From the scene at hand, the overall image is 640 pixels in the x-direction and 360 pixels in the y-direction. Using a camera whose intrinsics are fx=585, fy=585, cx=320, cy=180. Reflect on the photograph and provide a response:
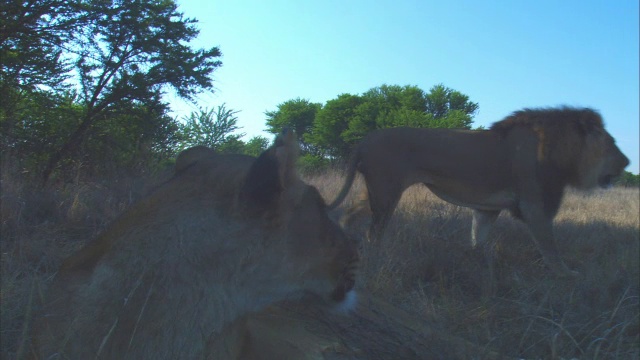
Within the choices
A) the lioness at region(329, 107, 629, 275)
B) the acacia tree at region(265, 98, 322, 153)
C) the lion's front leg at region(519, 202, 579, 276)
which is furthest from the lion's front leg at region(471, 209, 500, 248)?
→ the acacia tree at region(265, 98, 322, 153)

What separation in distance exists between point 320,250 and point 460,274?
140 inches

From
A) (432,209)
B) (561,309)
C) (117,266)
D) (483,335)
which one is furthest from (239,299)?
(432,209)

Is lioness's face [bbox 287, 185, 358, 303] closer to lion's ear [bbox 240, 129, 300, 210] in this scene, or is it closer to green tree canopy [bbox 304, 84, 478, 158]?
lion's ear [bbox 240, 129, 300, 210]

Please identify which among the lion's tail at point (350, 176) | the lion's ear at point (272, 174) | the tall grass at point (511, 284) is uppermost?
the lion's tail at point (350, 176)

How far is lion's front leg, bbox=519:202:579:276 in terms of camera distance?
5652 mm

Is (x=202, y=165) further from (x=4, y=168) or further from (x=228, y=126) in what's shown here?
(x=228, y=126)

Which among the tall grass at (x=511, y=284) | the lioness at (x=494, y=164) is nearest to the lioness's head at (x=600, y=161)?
the lioness at (x=494, y=164)

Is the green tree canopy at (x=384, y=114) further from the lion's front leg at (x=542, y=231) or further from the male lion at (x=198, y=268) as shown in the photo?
the male lion at (x=198, y=268)

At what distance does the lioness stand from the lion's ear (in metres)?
4.63

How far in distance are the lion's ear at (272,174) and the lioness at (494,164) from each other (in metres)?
4.63

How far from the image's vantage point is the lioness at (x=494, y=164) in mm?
6229

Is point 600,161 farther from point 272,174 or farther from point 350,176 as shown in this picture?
point 272,174

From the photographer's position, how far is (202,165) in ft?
5.63

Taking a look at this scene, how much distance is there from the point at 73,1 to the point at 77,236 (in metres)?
4.45
